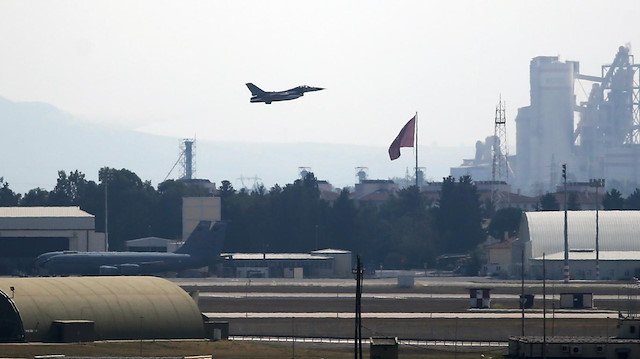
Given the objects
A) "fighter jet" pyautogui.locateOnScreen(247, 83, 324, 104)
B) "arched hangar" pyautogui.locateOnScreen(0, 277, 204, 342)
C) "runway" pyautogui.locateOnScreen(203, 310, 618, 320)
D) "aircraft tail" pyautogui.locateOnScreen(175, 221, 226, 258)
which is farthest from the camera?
"aircraft tail" pyautogui.locateOnScreen(175, 221, 226, 258)

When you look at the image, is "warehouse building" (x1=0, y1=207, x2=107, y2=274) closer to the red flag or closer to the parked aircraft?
the parked aircraft

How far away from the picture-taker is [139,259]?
181375 mm

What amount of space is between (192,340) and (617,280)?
9765cm

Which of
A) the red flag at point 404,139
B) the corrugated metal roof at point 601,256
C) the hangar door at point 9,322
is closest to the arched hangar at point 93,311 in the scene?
the hangar door at point 9,322

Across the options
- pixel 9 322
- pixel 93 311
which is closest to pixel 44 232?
pixel 93 311

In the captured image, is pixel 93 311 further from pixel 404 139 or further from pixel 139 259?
pixel 404 139

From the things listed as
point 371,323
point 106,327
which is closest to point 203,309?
point 371,323

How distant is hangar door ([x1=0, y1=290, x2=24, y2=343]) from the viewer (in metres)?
91.2

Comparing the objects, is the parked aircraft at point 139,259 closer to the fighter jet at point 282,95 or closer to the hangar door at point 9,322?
the fighter jet at point 282,95

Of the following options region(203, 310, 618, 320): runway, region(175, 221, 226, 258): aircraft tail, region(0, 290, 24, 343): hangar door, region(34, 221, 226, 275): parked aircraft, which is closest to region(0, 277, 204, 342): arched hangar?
region(0, 290, 24, 343): hangar door

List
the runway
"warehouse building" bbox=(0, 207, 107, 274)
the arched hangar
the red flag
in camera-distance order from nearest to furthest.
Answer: the arched hangar → the runway → "warehouse building" bbox=(0, 207, 107, 274) → the red flag

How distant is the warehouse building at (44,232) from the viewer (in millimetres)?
193375

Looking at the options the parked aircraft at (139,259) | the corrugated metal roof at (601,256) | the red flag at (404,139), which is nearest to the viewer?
the parked aircraft at (139,259)

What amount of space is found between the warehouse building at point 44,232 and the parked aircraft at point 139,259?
7.65m
